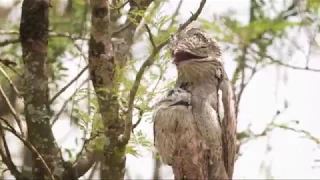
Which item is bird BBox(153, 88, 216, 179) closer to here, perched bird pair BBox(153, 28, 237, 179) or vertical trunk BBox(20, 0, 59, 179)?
perched bird pair BBox(153, 28, 237, 179)

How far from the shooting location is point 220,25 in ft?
3.70

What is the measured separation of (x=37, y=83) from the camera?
1.44 meters

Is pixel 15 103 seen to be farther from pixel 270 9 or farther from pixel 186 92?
pixel 186 92

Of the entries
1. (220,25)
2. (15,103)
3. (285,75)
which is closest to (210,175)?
(220,25)

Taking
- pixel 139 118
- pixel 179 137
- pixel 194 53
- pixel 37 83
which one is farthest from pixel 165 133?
pixel 37 83

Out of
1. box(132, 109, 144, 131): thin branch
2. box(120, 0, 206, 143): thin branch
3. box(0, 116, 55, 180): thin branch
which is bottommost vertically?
box(0, 116, 55, 180): thin branch

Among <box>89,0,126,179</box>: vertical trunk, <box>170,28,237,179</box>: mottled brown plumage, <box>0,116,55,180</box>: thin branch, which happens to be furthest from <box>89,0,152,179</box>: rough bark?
<box>170,28,237,179</box>: mottled brown plumage

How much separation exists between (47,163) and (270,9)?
63 centimetres

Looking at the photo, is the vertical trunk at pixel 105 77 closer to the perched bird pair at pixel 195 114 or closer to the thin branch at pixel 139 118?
the thin branch at pixel 139 118

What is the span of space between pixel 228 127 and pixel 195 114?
0.23 ft

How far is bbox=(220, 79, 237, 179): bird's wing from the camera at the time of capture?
3.50 ft

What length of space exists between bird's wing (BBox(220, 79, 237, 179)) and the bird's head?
5 centimetres

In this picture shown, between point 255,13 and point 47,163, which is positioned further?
point 255,13

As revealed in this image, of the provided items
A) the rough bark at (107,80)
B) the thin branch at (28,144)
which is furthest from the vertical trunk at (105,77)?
the thin branch at (28,144)
